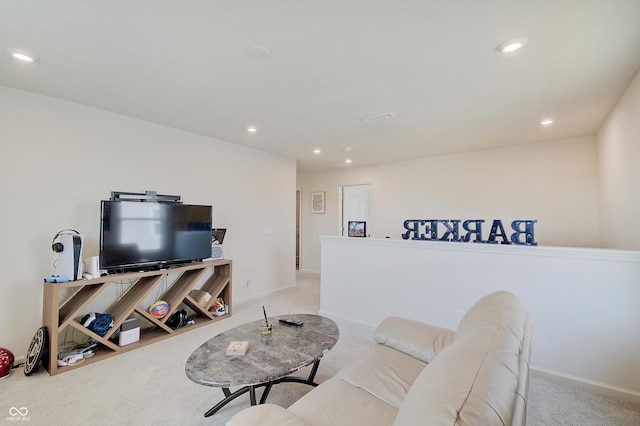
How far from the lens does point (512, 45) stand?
1.78 metres

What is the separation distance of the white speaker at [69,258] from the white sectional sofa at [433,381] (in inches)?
94.3

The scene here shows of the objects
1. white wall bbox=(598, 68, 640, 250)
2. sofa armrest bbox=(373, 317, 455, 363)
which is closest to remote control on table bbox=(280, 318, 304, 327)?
sofa armrest bbox=(373, 317, 455, 363)

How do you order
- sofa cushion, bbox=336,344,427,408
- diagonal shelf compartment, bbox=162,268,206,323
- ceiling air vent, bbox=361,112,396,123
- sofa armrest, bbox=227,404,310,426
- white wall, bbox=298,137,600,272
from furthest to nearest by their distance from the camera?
white wall, bbox=298,137,600,272 → diagonal shelf compartment, bbox=162,268,206,323 → ceiling air vent, bbox=361,112,396,123 → sofa cushion, bbox=336,344,427,408 → sofa armrest, bbox=227,404,310,426

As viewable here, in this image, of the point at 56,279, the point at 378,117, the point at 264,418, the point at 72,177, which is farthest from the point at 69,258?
the point at 378,117

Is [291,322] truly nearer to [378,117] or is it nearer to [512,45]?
[378,117]

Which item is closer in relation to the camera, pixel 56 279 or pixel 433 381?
pixel 433 381

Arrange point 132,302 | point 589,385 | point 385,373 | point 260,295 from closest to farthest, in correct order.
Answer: point 385,373
point 589,385
point 132,302
point 260,295

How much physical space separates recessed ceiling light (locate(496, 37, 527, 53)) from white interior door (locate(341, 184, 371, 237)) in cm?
425

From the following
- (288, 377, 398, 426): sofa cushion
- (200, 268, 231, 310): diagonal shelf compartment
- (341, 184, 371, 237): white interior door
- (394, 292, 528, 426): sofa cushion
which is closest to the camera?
(394, 292, 528, 426): sofa cushion

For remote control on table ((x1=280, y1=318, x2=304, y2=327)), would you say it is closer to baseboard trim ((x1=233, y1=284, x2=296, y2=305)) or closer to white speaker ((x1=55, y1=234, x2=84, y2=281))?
white speaker ((x1=55, y1=234, x2=84, y2=281))

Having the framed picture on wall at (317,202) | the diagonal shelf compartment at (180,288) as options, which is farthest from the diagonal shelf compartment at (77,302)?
the framed picture on wall at (317,202)

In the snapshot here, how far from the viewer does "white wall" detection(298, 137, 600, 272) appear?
12.2 feet

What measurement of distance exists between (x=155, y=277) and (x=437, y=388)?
10.2 feet

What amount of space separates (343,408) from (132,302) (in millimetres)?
2593
